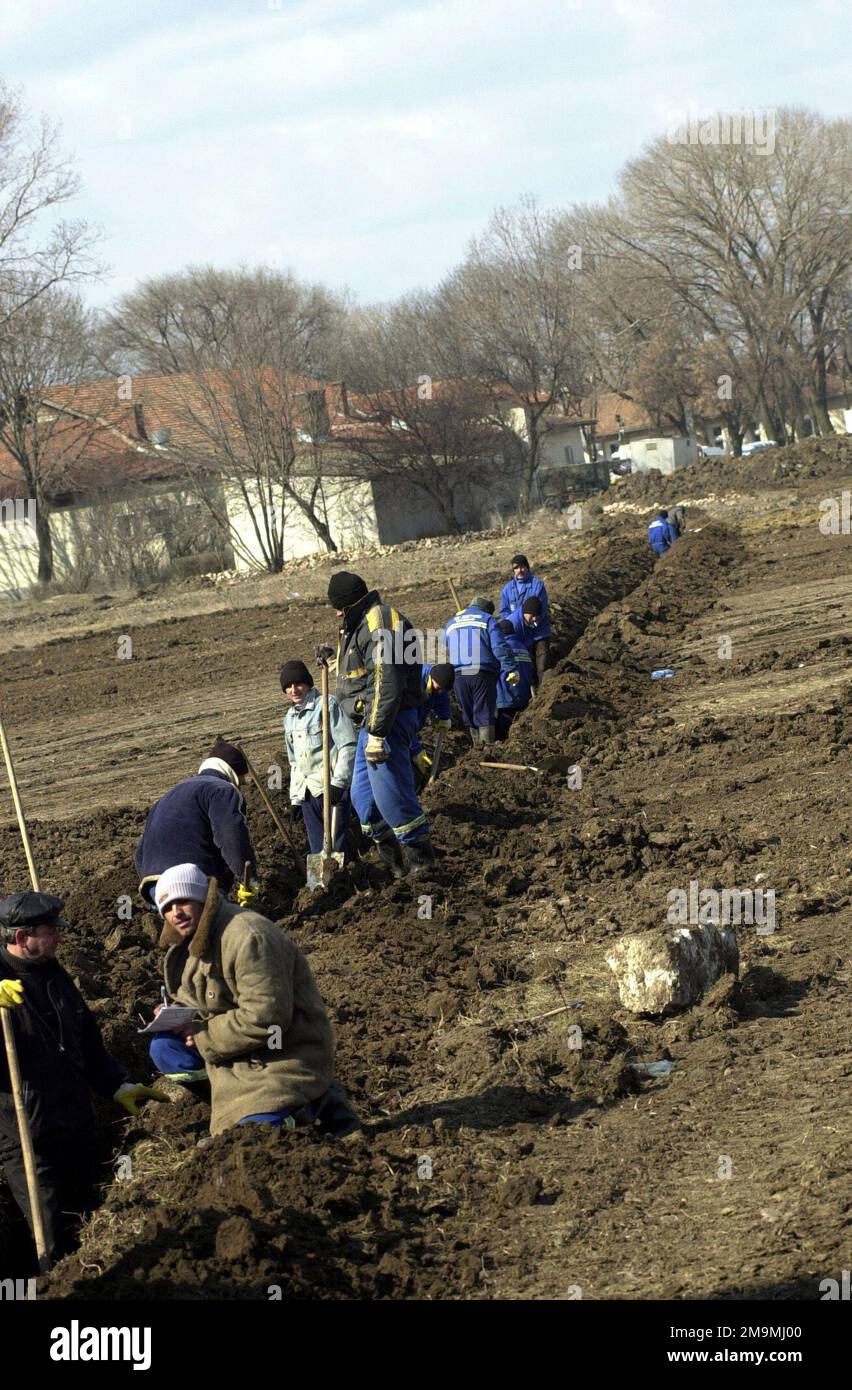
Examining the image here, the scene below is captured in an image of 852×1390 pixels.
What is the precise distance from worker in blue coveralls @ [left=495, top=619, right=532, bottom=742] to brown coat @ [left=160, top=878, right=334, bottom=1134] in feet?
29.8

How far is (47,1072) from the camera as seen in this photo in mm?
6008

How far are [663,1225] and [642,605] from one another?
650 inches

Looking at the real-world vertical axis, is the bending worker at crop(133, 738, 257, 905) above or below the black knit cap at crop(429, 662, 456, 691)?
below

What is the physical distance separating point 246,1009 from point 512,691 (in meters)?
9.61

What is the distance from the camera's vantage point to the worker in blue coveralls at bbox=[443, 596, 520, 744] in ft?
44.9

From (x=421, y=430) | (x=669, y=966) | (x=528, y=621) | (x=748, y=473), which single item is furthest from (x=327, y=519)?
(x=669, y=966)

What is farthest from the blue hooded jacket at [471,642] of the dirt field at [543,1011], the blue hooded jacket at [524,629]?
the blue hooded jacket at [524,629]

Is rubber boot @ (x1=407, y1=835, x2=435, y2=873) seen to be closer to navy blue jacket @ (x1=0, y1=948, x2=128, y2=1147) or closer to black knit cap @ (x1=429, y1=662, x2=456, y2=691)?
black knit cap @ (x1=429, y1=662, x2=456, y2=691)

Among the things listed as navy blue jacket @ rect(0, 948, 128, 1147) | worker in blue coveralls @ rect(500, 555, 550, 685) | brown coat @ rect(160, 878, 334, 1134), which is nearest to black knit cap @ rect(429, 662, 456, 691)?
worker in blue coveralls @ rect(500, 555, 550, 685)

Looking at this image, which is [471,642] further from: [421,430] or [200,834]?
[421,430]

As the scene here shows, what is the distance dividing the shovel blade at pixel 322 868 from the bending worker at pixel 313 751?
20 centimetres

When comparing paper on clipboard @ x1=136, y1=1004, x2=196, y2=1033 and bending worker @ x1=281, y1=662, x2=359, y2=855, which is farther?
bending worker @ x1=281, y1=662, x2=359, y2=855

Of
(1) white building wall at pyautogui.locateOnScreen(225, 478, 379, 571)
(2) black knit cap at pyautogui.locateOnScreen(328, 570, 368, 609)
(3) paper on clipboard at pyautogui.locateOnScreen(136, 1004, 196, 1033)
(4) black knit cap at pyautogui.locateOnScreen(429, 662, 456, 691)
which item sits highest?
(1) white building wall at pyautogui.locateOnScreen(225, 478, 379, 571)

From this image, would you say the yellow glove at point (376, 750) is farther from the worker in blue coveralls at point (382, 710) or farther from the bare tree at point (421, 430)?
the bare tree at point (421, 430)
